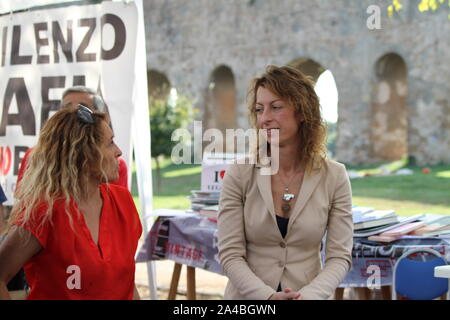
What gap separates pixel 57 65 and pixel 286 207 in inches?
94.6

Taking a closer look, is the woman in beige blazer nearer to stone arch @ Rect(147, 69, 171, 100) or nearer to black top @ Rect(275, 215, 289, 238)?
black top @ Rect(275, 215, 289, 238)

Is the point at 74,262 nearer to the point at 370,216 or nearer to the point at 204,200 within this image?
the point at 370,216

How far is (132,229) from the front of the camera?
2.36m

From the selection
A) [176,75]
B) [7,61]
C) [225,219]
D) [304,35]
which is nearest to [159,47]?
[176,75]

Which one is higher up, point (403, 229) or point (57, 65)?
point (57, 65)

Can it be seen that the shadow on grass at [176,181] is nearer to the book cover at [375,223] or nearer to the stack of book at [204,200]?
the stack of book at [204,200]

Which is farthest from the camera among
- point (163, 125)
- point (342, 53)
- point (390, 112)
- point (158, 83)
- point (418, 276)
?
point (158, 83)

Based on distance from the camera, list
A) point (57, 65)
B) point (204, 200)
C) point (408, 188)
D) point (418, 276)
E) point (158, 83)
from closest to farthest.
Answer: point (418, 276), point (204, 200), point (57, 65), point (408, 188), point (158, 83)

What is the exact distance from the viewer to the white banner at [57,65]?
399 cm

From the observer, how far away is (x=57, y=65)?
13.6 feet

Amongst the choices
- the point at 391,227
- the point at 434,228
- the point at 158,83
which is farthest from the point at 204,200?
the point at 158,83

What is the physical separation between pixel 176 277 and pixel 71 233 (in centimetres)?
224

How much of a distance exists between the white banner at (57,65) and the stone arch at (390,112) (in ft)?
49.2

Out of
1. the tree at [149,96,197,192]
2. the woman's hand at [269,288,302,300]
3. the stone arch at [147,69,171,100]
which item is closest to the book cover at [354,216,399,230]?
the woman's hand at [269,288,302,300]
